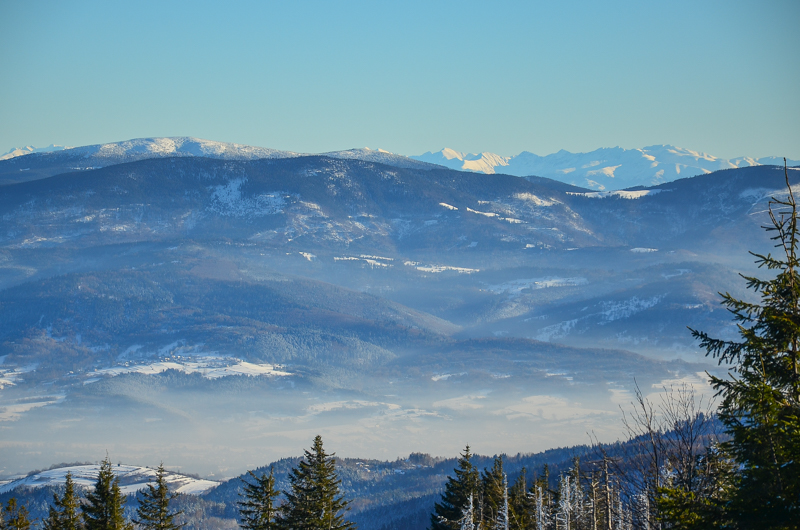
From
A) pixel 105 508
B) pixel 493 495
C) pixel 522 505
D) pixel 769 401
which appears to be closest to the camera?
pixel 769 401

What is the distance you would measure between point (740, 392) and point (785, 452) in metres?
1.93

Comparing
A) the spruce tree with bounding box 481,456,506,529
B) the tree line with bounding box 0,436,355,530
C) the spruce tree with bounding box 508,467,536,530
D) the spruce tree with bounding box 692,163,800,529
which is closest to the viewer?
the spruce tree with bounding box 692,163,800,529

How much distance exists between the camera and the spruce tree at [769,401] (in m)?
22.5

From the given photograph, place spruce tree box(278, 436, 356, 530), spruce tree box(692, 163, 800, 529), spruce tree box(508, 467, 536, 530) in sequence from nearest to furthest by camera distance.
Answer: spruce tree box(692, 163, 800, 529) → spruce tree box(278, 436, 356, 530) → spruce tree box(508, 467, 536, 530)

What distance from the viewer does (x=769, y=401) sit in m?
23.1

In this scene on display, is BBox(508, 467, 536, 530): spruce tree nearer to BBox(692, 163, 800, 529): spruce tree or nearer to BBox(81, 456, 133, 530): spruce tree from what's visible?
BBox(81, 456, 133, 530): spruce tree

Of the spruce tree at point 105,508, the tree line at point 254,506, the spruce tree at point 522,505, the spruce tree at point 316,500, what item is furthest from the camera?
the spruce tree at point 522,505

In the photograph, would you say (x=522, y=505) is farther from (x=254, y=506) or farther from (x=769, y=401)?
(x=769, y=401)

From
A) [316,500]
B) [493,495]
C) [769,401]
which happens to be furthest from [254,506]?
[769,401]

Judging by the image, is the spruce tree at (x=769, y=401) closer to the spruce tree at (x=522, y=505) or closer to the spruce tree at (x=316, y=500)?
the spruce tree at (x=316, y=500)

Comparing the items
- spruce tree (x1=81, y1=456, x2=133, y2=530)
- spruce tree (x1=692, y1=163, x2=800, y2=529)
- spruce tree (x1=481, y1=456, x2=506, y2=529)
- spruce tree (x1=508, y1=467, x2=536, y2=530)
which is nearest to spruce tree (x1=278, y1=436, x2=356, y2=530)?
spruce tree (x1=81, y1=456, x2=133, y2=530)

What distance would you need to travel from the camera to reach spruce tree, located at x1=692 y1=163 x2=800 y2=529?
73.7ft

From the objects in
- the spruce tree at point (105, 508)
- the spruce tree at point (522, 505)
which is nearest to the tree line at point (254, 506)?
the spruce tree at point (105, 508)

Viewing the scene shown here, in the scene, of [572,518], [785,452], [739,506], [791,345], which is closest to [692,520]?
[739,506]
